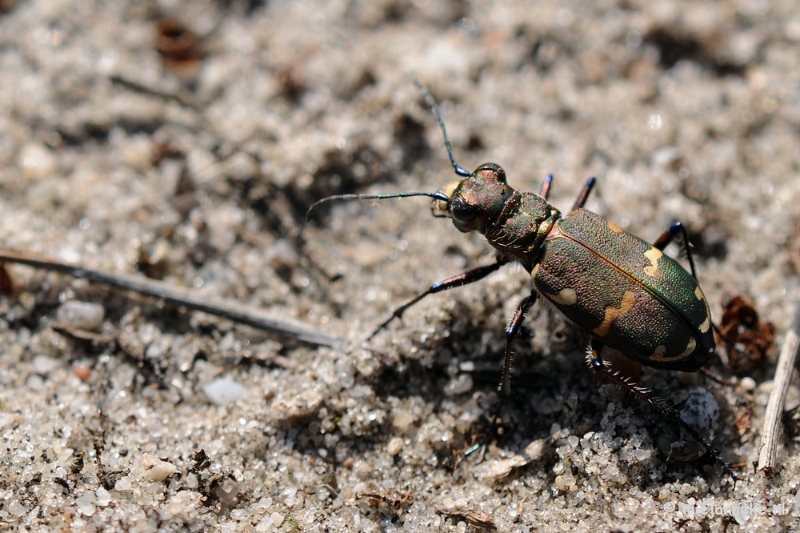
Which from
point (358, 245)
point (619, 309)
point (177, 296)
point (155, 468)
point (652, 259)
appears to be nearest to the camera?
point (155, 468)

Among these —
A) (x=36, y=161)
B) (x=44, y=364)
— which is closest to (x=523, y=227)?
(x=44, y=364)

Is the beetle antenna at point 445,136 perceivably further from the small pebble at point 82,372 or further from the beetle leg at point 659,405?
the small pebble at point 82,372

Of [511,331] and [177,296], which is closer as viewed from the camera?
[511,331]

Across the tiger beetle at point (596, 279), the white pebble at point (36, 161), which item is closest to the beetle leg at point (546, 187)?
the tiger beetle at point (596, 279)

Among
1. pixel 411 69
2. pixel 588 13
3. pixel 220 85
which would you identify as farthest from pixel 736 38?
pixel 220 85

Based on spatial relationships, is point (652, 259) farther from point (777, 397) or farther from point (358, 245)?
point (358, 245)

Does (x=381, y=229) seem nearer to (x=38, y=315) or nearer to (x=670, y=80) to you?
(x=38, y=315)
